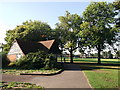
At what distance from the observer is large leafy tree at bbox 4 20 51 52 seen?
4241 cm

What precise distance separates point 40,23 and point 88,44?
19.2m

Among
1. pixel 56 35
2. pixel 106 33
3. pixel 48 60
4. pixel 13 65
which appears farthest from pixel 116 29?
pixel 13 65

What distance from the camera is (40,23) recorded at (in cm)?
5003

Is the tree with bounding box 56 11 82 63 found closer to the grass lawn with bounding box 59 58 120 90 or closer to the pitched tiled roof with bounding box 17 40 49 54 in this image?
the pitched tiled roof with bounding box 17 40 49 54

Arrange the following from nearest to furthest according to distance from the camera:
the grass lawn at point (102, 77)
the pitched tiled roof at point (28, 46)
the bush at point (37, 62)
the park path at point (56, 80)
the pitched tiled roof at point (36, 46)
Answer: the grass lawn at point (102, 77) → the park path at point (56, 80) → the bush at point (37, 62) → the pitched tiled roof at point (28, 46) → the pitched tiled roof at point (36, 46)

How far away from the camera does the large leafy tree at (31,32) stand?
4241 centimetres

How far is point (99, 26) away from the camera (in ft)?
141

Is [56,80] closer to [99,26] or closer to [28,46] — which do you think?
[28,46]

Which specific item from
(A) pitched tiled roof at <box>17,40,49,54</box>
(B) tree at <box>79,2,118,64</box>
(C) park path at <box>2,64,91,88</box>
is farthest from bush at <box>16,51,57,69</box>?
(B) tree at <box>79,2,118,64</box>

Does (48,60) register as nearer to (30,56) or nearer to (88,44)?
(30,56)

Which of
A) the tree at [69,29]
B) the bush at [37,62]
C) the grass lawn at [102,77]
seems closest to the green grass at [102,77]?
the grass lawn at [102,77]

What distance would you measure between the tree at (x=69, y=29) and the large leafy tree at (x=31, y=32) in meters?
4.54

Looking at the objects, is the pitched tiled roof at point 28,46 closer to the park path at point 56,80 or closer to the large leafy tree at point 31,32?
the large leafy tree at point 31,32

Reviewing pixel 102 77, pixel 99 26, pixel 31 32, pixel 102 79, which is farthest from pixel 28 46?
pixel 102 79
